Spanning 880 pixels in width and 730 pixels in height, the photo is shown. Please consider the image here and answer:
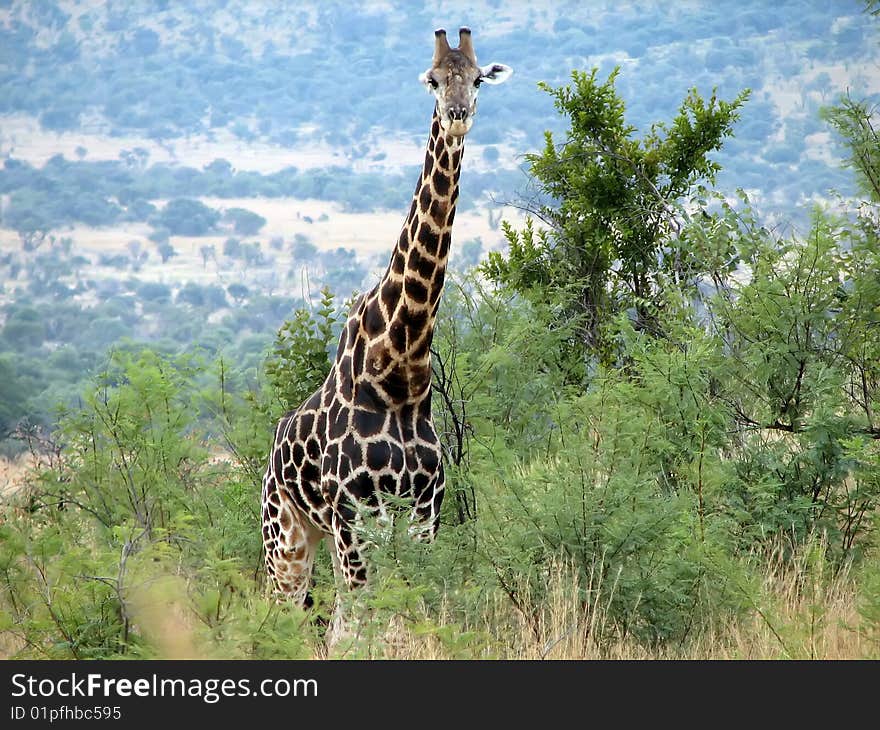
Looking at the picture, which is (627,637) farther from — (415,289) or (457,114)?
(457,114)

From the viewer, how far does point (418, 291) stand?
20.8 ft

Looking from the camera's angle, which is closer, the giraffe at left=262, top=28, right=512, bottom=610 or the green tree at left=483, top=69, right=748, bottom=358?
the giraffe at left=262, top=28, right=512, bottom=610

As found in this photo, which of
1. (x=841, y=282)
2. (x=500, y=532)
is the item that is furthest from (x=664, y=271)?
(x=500, y=532)

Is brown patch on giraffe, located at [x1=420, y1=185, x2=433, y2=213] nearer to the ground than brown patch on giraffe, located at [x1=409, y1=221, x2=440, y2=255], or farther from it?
farther from it

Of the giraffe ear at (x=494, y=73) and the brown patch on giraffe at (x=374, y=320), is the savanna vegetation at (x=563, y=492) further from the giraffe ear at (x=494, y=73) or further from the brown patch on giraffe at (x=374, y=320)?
the giraffe ear at (x=494, y=73)

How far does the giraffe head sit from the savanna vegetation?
1806 millimetres

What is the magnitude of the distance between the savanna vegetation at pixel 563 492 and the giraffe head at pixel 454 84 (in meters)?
1.81

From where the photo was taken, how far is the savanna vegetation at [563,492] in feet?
18.5

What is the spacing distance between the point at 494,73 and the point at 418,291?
4.07 feet

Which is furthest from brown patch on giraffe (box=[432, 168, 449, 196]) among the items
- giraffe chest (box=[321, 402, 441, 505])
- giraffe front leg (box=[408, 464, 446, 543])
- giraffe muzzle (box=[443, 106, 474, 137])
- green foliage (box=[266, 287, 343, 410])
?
green foliage (box=[266, 287, 343, 410])

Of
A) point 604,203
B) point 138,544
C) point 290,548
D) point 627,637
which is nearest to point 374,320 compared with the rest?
point 290,548

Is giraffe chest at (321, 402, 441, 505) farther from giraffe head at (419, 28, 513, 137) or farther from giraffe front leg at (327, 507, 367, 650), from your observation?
giraffe head at (419, 28, 513, 137)

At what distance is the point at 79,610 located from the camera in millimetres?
5508

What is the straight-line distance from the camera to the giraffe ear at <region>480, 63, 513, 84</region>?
6316mm
